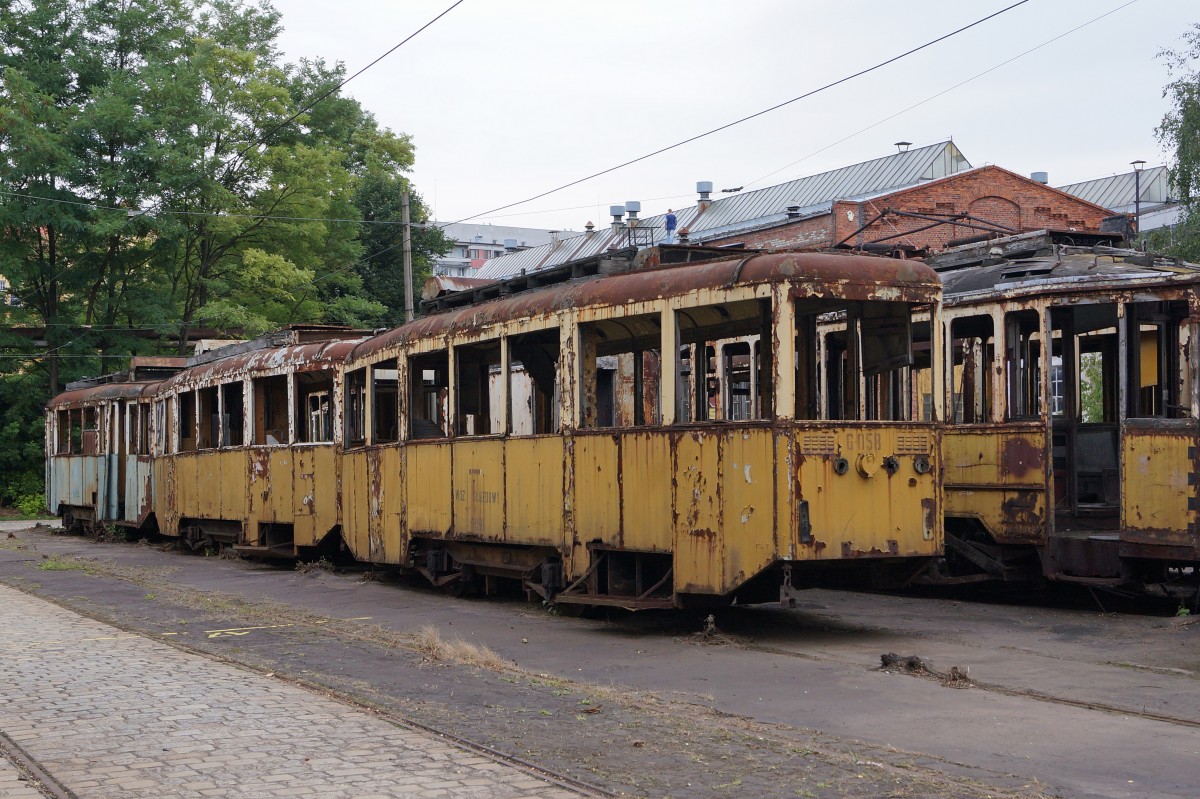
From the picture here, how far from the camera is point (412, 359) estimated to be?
15.8m

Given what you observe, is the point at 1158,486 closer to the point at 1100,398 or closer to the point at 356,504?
the point at 1100,398

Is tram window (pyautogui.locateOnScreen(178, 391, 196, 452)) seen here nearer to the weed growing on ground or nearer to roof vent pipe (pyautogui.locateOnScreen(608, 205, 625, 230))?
the weed growing on ground

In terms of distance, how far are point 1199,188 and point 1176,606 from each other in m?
23.7

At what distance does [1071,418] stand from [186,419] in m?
16.1

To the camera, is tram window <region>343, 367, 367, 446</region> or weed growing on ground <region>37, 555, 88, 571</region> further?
weed growing on ground <region>37, 555, 88, 571</region>

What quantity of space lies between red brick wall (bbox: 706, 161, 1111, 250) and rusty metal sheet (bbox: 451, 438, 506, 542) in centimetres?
2847

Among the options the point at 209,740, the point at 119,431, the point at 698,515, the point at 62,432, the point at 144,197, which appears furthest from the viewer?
the point at 144,197

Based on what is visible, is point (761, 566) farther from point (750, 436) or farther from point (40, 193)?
point (40, 193)

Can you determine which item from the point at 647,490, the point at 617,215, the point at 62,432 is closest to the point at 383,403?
the point at 647,490

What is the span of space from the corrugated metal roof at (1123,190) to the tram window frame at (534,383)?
46.8 metres

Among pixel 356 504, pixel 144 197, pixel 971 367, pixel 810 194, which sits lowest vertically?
pixel 356 504

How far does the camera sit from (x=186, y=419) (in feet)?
80.0

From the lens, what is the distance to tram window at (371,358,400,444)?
16719 mm

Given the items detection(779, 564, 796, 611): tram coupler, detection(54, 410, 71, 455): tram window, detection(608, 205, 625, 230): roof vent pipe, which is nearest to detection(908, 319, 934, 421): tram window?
detection(779, 564, 796, 611): tram coupler
